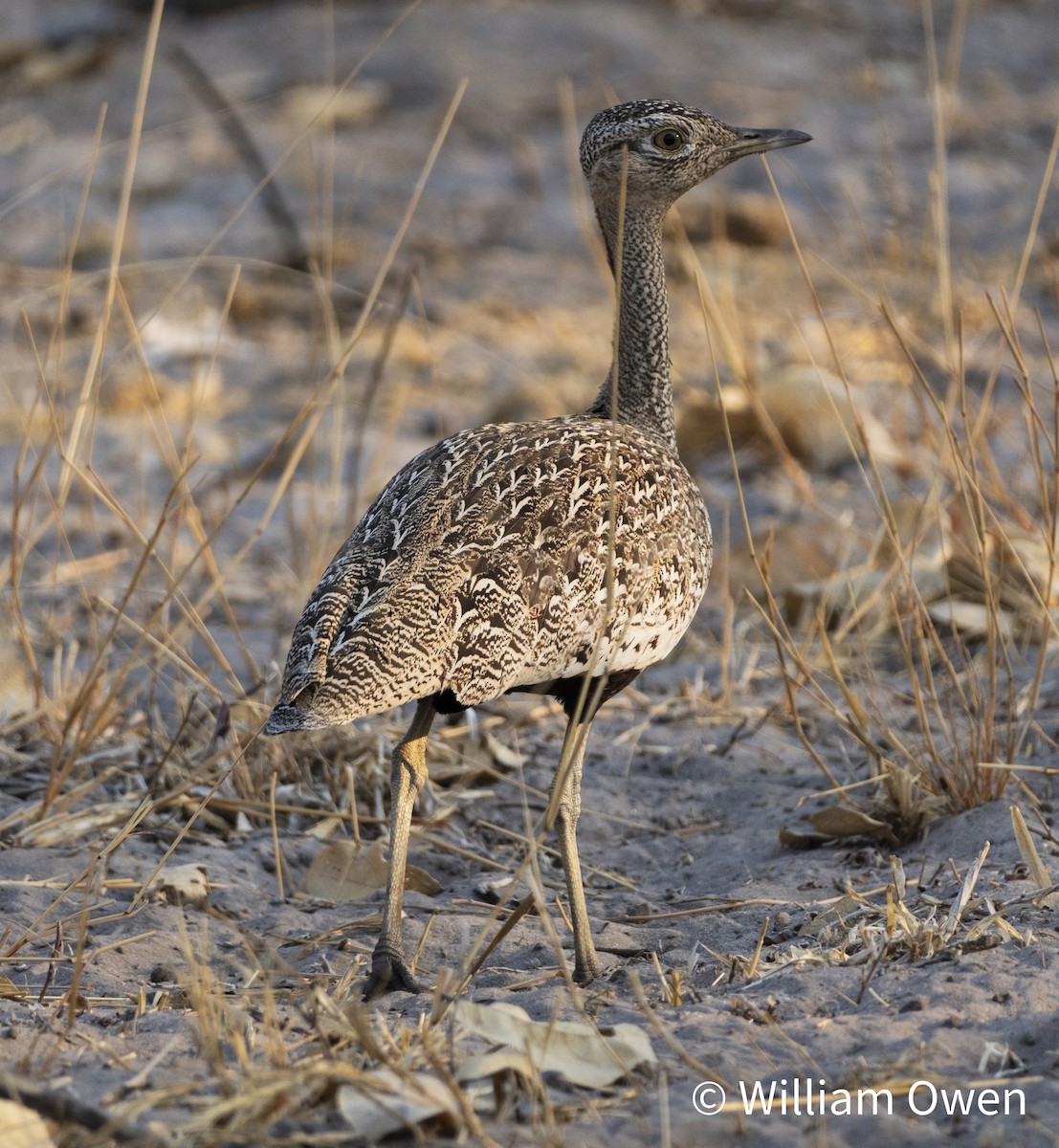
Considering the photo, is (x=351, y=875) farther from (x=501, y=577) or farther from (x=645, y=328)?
(x=645, y=328)

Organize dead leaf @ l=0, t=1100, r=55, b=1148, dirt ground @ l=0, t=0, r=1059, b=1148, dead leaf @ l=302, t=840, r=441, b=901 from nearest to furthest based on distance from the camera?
1. dead leaf @ l=0, t=1100, r=55, b=1148
2. dirt ground @ l=0, t=0, r=1059, b=1148
3. dead leaf @ l=302, t=840, r=441, b=901

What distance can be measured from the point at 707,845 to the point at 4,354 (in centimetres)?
567

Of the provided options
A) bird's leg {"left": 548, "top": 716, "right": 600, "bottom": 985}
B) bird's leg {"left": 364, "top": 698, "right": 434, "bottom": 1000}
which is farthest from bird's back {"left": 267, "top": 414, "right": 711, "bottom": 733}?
bird's leg {"left": 364, "top": 698, "right": 434, "bottom": 1000}

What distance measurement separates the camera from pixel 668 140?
383cm

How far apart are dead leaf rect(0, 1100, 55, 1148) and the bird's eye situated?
2.79 metres

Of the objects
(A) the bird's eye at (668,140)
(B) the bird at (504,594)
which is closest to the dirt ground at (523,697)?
(B) the bird at (504,594)

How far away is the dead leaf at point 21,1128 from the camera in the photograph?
2.02 m

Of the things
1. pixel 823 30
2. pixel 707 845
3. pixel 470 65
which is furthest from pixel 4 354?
pixel 823 30

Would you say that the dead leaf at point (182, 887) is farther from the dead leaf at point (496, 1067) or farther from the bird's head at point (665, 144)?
the bird's head at point (665, 144)

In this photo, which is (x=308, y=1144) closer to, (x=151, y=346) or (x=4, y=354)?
(x=151, y=346)

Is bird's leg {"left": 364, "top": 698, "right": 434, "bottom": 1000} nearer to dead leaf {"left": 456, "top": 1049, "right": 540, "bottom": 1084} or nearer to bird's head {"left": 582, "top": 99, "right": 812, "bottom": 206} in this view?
dead leaf {"left": 456, "top": 1049, "right": 540, "bottom": 1084}
